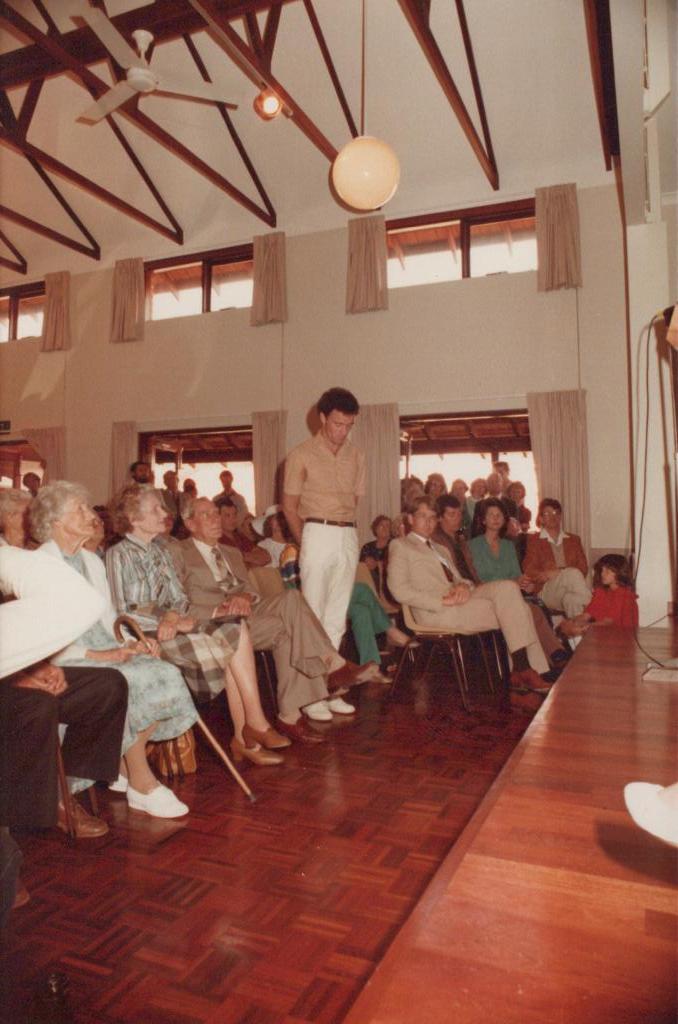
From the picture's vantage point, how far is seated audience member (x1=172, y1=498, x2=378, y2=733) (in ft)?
10.1

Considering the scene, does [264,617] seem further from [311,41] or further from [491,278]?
[311,41]

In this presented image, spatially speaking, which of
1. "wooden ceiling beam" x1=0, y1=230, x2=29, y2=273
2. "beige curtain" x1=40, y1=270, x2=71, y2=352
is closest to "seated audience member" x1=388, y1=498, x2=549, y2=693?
"beige curtain" x1=40, y1=270, x2=71, y2=352

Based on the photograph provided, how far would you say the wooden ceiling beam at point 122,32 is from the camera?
18.2 ft

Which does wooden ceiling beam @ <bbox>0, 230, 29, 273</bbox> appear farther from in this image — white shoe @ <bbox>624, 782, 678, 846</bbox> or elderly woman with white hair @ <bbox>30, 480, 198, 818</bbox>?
white shoe @ <bbox>624, 782, 678, 846</bbox>

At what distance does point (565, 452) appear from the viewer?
688cm

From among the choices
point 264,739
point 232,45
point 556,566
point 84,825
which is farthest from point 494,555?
point 232,45

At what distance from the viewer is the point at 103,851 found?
207cm

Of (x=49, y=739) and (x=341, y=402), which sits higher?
(x=341, y=402)

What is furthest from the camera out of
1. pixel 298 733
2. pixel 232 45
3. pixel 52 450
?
pixel 52 450

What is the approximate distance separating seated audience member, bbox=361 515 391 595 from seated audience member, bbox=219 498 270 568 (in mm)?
926

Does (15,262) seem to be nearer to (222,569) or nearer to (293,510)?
(293,510)

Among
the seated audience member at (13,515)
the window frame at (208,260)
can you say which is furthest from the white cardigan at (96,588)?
the window frame at (208,260)

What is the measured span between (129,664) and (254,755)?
685mm

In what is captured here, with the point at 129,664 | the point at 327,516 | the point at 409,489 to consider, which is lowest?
the point at 129,664
